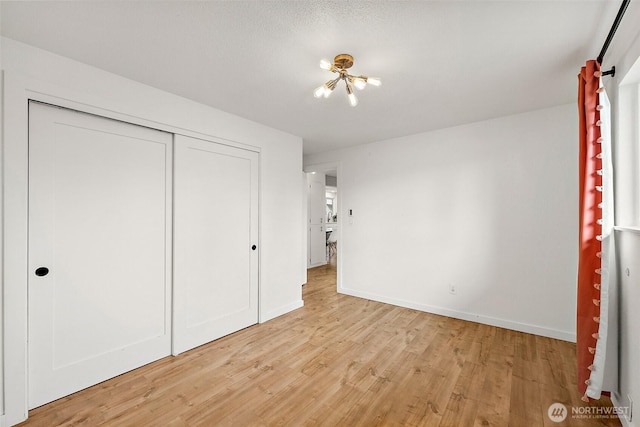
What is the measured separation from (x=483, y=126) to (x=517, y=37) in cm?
173

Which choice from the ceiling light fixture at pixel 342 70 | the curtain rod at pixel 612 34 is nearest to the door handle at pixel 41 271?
the ceiling light fixture at pixel 342 70

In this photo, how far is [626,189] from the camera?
1.83 meters

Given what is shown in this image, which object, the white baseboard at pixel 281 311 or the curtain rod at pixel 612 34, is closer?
the curtain rod at pixel 612 34

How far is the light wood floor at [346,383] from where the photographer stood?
1814 mm

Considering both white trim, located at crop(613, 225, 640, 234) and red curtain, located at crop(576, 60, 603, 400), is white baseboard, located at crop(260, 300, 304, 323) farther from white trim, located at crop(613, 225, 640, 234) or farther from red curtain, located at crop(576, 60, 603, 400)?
white trim, located at crop(613, 225, 640, 234)

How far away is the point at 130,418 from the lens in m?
1.81

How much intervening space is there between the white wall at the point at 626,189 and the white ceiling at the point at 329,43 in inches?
8.0

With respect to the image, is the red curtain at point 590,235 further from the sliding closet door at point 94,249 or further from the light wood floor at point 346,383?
the sliding closet door at point 94,249

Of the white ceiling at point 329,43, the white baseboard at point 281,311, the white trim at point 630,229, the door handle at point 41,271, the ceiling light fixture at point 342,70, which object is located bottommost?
the white baseboard at point 281,311

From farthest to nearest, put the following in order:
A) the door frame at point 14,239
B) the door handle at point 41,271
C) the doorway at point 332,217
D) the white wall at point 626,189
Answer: the doorway at point 332,217
the door handle at point 41,271
the door frame at point 14,239
the white wall at point 626,189

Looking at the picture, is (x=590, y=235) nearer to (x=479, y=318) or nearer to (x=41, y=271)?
(x=479, y=318)

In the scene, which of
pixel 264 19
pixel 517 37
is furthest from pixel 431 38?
pixel 264 19

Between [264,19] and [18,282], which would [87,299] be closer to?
[18,282]

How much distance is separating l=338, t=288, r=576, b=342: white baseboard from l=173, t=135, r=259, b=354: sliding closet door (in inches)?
74.7
